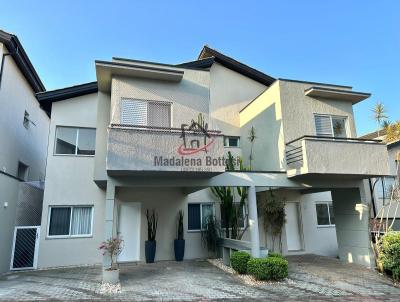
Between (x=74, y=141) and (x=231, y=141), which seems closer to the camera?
(x=74, y=141)

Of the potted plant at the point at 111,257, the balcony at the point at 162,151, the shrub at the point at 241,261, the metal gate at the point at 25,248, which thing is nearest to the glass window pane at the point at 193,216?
the shrub at the point at 241,261

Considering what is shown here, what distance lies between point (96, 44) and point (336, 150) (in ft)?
38.5

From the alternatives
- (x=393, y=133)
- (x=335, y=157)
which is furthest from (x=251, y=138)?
(x=393, y=133)

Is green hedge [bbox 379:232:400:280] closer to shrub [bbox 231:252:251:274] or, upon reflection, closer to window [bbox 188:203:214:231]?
shrub [bbox 231:252:251:274]

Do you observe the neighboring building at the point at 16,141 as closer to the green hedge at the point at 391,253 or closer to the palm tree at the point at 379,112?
the green hedge at the point at 391,253

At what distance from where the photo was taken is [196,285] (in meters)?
9.43

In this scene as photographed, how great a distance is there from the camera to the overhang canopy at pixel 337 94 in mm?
13211

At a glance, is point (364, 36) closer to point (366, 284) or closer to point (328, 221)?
point (328, 221)

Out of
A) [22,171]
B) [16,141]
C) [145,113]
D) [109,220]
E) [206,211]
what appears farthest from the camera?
[22,171]

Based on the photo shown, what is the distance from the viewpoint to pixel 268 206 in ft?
47.5

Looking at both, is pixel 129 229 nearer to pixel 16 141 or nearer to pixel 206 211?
pixel 206 211

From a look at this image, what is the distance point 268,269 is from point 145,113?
7143mm

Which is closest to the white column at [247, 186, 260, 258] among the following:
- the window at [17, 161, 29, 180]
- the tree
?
the tree

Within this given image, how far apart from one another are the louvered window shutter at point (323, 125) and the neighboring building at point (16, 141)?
13374 mm
